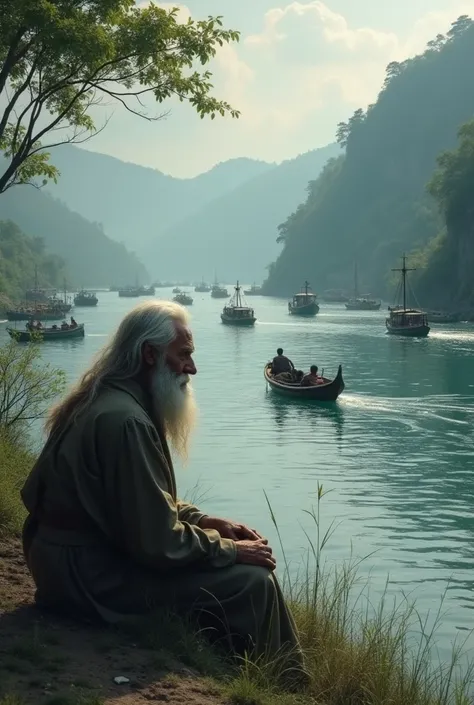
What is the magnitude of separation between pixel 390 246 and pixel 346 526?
142564 mm

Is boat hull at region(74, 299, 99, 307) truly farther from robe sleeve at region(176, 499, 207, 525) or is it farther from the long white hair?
the long white hair

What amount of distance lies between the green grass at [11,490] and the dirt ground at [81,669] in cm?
285

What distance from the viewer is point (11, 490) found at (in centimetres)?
865

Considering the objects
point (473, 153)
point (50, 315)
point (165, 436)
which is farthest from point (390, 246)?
point (165, 436)

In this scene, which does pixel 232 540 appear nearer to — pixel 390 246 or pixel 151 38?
pixel 151 38

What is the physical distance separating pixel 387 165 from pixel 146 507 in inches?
6973

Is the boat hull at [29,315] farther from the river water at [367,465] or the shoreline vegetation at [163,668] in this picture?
the shoreline vegetation at [163,668]

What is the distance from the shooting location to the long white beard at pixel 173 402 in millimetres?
4973

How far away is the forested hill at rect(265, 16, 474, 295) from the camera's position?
6668 inches

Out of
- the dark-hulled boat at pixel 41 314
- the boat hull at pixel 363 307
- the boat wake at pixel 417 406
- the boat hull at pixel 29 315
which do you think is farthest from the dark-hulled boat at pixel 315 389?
the boat hull at pixel 363 307

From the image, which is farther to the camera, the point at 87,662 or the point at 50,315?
the point at 50,315

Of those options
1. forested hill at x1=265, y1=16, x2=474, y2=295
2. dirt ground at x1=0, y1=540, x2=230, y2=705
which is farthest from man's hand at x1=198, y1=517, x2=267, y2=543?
forested hill at x1=265, y1=16, x2=474, y2=295

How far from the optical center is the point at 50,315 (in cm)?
11331

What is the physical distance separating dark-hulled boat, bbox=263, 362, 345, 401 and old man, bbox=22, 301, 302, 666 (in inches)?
1222
